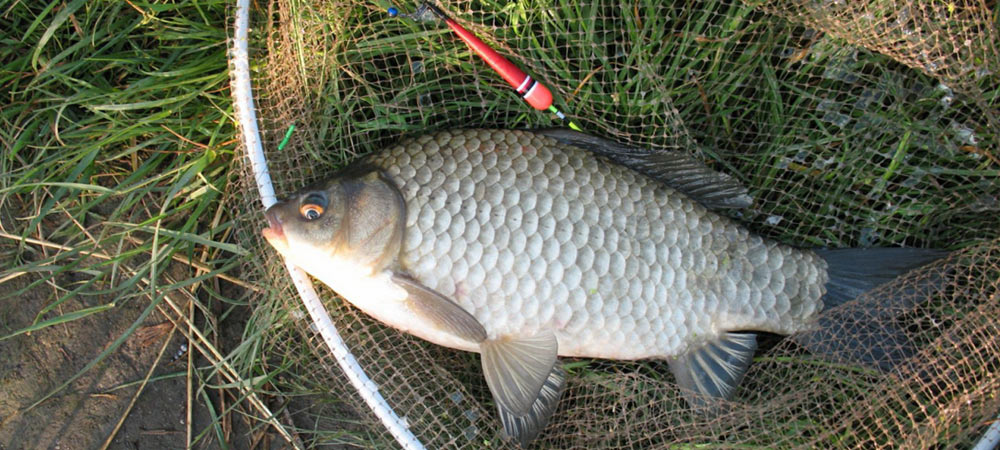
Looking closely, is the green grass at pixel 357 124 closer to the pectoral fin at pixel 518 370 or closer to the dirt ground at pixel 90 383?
the dirt ground at pixel 90 383

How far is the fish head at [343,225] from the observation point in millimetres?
1744

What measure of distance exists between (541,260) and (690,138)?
0.55 metres

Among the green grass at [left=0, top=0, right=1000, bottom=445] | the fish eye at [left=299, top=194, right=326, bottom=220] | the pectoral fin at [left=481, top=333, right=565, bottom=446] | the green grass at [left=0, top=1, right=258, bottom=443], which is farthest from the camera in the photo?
the green grass at [left=0, top=1, right=258, bottom=443]

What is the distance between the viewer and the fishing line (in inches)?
74.6

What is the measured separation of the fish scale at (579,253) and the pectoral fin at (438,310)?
0.03 meters

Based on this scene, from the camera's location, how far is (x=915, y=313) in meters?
1.92

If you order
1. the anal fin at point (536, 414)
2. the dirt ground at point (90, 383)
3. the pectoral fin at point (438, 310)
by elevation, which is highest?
the pectoral fin at point (438, 310)

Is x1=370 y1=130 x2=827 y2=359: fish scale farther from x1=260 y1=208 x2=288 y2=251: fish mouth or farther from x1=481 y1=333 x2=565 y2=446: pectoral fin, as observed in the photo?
x1=260 y1=208 x2=288 y2=251: fish mouth

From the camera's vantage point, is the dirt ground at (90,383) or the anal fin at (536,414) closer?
the anal fin at (536,414)

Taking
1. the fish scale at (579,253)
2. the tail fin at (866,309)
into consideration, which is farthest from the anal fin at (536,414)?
the tail fin at (866,309)

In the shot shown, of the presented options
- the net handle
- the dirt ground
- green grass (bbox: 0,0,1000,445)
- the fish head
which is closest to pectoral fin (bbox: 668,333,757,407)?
green grass (bbox: 0,0,1000,445)

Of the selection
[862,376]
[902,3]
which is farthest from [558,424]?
[902,3]

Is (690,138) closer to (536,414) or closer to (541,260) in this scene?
(541,260)

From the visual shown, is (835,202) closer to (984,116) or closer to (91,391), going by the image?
(984,116)
